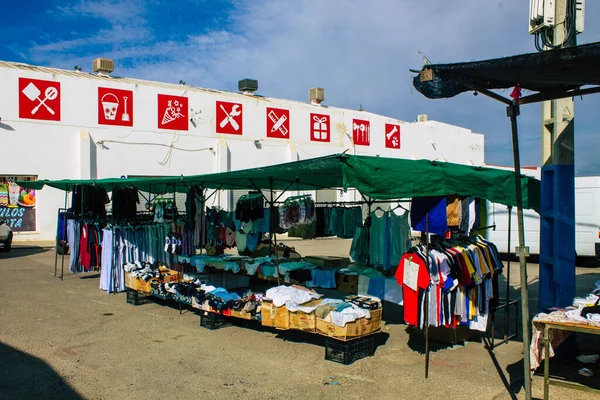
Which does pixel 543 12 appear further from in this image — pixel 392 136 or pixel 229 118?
pixel 392 136

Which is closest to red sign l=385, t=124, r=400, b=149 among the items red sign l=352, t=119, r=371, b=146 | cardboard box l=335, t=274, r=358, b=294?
red sign l=352, t=119, r=371, b=146

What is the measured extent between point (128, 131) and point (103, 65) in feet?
10.3

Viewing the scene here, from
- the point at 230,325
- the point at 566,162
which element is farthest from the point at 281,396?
the point at 566,162

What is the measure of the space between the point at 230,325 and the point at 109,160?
1433 centimetres

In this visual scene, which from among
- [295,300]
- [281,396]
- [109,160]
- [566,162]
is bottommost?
[281,396]

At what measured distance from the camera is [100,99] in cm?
1967

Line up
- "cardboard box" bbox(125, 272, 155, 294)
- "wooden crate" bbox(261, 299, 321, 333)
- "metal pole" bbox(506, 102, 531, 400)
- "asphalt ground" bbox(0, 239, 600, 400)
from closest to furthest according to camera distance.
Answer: "metal pole" bbox(506, 102, 531, 400) < "asphalt ground" bbox(0, 239, 600, 400) < "wooden crate" bbox(261, 299, 321, 333) < "cardboard box" bbox(125, 272, 155, 294)

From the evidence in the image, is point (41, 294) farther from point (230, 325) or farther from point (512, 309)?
point (512, 309)

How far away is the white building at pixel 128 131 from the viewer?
18172mm

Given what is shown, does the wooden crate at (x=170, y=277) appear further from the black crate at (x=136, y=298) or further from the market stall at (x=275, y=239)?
the black crate at (x=136, y=298)

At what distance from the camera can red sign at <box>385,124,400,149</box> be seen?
29.7 metres

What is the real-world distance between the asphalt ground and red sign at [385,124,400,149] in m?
22.0

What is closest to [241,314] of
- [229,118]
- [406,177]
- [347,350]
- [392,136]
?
→ [347,350]

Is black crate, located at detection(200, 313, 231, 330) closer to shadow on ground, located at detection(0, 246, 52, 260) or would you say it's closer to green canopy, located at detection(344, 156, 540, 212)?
green canopy, located at detection(344, 156, 540, 212)
